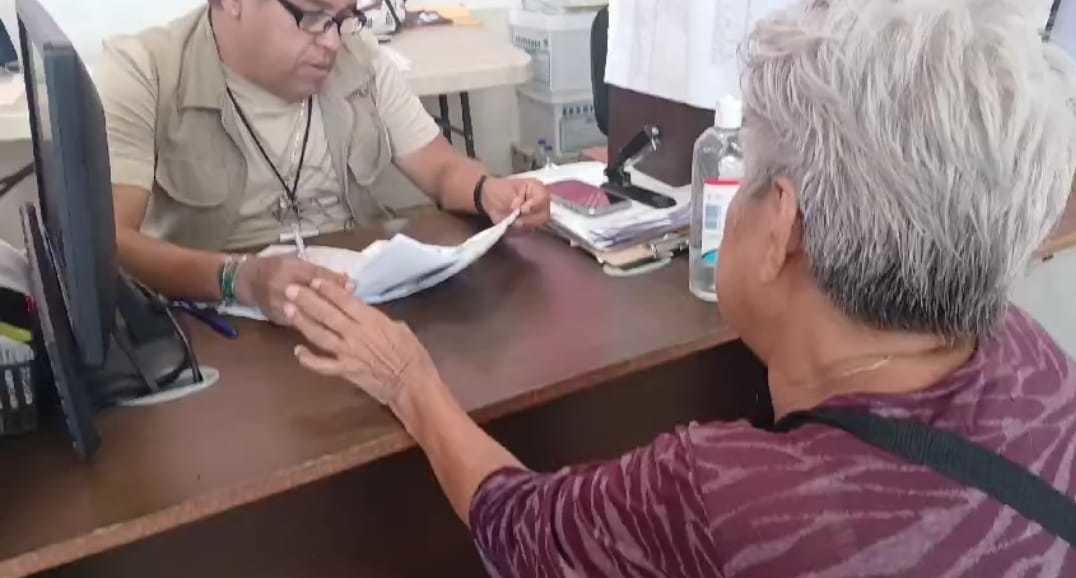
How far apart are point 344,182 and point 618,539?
45.8 inches

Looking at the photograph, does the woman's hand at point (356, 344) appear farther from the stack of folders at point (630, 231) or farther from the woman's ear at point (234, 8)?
the woman's ear at point (234, 8)

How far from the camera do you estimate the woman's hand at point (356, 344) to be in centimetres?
104

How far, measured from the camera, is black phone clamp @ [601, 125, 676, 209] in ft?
5.26

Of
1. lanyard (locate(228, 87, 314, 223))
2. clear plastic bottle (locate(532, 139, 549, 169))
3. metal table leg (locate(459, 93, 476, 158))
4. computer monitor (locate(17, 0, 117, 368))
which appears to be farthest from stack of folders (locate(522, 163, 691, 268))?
clear plastic bottle (locate(532, 139, 549, 169))

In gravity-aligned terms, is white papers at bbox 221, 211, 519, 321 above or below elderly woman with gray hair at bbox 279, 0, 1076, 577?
below

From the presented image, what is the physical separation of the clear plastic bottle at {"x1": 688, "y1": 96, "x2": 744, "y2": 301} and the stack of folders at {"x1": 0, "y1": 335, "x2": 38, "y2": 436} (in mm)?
732

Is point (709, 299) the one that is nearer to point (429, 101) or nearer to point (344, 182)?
point (344, 182)

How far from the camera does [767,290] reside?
87 cm

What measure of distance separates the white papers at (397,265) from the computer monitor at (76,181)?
1.06 feet

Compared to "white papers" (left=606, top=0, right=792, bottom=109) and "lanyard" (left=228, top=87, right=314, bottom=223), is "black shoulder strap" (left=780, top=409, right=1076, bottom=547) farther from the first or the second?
"lanyard" (left=228, top=87, right=314, bottom=223)

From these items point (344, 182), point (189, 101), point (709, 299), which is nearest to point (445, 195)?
point (344, 182)

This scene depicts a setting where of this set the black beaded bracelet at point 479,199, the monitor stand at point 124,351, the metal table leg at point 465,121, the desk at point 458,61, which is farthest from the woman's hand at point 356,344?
the metal table leg at point 465,121

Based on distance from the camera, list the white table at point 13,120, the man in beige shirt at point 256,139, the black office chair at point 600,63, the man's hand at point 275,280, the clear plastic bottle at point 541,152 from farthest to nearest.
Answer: the clear plastic bottle at point 541,152 → the black office chair at point 600,63 → the white table at point 13,120 → the man in beige shirt at point 256,139 → the man's hand at point 275,280

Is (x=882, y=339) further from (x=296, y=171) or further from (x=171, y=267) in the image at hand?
(x=296, y=171)
